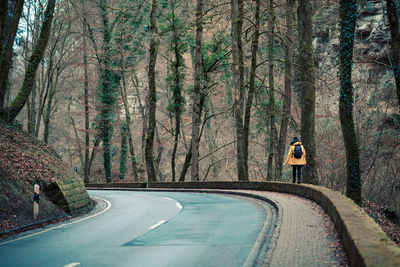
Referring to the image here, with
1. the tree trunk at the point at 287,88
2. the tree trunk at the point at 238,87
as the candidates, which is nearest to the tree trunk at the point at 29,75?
the tree trunk at the point at 238,87

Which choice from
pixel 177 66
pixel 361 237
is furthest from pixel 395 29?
pixel 177 66

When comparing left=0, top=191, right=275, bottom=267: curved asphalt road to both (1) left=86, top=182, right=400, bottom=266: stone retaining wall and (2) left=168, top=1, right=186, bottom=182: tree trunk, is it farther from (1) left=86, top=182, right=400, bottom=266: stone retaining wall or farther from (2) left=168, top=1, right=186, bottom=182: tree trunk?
(2) left=168, top=1, right=186, bottom=182: tree trunk

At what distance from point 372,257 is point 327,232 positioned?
4088mm

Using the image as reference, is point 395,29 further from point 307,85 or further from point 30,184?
point 30,184

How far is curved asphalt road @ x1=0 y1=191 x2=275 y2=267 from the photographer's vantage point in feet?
24.6

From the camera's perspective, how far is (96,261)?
7492mm

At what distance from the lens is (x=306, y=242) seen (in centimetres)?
792

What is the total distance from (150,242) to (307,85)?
37.5 feet

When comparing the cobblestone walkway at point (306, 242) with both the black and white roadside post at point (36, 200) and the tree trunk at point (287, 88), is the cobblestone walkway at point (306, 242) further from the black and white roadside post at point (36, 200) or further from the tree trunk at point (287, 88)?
the tree trunk at point (287, 88)

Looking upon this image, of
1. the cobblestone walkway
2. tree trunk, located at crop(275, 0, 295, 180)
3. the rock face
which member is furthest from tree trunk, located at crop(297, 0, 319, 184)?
tree trunk, located at crop(275, 0, 295, 180)

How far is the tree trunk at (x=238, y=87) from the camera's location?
2616 centimetres

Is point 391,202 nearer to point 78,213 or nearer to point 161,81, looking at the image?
point 78,213

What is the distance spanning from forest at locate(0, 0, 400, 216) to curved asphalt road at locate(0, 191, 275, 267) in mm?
6889

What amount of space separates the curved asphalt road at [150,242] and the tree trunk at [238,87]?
39.3 feet
